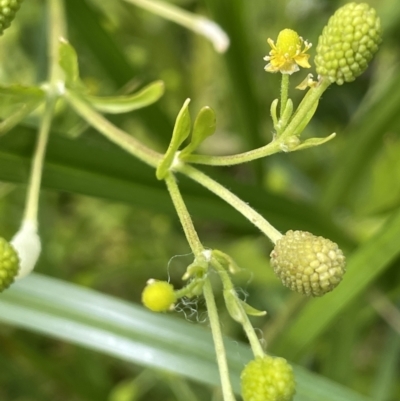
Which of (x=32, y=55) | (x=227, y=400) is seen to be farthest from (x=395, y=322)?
(x=32, y=55)

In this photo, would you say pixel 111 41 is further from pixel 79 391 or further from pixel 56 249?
pixel 79 391

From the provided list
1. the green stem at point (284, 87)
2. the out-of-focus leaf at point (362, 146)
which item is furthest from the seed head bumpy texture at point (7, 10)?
the out-of-focus leaf at point (362, 146)

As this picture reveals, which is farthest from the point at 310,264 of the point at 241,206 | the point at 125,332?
the point at 125,332

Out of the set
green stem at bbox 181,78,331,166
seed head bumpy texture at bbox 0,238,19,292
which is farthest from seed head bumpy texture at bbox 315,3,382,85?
seed head bumpy texture at bbox 0,238,19,292

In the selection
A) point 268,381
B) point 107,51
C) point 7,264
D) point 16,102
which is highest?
point 107,51

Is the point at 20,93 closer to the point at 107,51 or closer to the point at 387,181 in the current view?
the point at 107,51

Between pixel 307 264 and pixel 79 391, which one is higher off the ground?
pixel 79 391
